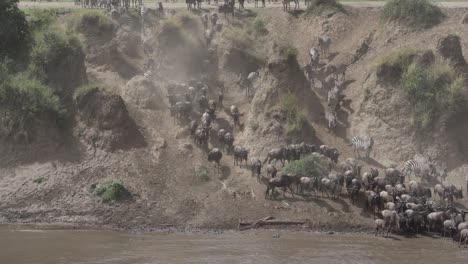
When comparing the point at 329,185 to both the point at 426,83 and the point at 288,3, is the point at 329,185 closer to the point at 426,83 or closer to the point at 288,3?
the point at 426,83

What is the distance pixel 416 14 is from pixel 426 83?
7174mm

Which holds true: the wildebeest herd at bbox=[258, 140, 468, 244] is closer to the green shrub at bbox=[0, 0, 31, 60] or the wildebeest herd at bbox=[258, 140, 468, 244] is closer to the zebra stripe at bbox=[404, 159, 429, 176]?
the zebra stripe at bbox=[404, 159, 429, 176]

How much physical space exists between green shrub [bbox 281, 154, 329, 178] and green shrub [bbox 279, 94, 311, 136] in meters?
2.45

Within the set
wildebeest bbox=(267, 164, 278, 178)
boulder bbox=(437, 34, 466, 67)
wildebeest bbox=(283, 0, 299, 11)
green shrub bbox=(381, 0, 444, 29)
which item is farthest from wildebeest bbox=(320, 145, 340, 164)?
wildebeest bbox=(283, 0, 299, 11)

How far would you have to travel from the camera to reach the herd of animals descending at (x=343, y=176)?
27.0 meters

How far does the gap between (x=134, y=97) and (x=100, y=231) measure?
32.3 feet

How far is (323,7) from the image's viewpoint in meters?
43.6

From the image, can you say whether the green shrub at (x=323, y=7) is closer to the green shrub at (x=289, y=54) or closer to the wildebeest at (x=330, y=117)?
the green shrub at (x=289, y=54)

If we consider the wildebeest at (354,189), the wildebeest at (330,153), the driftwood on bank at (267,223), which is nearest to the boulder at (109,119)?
the driftwood on bank at (267,223)

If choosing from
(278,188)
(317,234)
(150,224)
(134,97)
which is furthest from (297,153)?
(134,97)

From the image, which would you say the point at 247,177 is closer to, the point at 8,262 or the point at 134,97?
the point at 134,97

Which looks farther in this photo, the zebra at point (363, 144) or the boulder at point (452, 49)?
the boulder at point (452, 49)

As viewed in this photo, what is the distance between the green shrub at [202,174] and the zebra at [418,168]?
8132 mm

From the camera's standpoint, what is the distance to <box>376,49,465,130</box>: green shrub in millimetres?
32656
